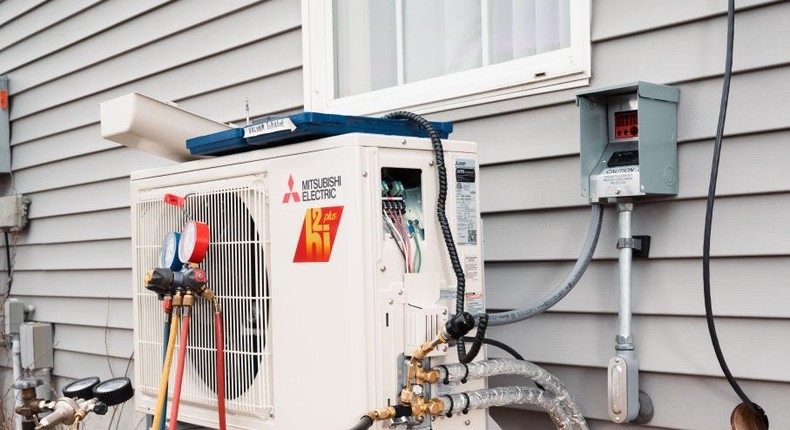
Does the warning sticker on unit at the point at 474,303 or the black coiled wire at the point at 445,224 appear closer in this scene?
the black coiled wire at the point at 445,224

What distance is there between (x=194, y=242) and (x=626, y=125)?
3.62 feet

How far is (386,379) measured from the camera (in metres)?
1.84

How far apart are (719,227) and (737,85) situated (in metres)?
0.33

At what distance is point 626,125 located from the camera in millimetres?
2143

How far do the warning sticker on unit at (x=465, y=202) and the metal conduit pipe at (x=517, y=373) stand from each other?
294 millimetres

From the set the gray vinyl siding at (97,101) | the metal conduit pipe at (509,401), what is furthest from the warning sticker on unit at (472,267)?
the gray vinyl siding at (97,101)

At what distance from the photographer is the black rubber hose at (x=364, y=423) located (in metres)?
1.73

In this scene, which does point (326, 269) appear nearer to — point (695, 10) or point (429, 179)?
point (429, 179)

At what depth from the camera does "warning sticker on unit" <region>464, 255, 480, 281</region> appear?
2.06 metres

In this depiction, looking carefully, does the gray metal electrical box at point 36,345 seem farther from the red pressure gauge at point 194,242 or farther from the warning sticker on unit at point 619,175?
the warning sticker on unit at point 619,175

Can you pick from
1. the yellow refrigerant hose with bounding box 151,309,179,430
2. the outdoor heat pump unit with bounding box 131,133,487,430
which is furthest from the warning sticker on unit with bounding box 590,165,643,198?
the yellow refrigerant hose with bounding box 151,309,179,430

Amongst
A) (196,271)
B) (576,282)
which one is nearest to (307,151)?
(196,271)

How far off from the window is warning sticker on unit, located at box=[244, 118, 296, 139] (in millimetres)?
814

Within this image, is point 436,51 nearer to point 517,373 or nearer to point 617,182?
point 617,182
